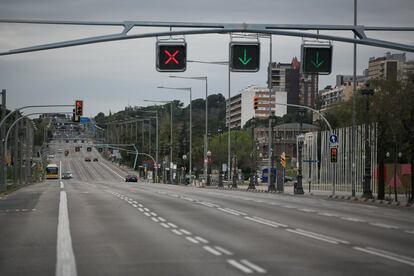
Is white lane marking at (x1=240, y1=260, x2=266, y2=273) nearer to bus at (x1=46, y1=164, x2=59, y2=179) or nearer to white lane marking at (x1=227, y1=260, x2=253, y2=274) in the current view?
white lane marking at (x1=227, y1=260, x2=253, y2=274)

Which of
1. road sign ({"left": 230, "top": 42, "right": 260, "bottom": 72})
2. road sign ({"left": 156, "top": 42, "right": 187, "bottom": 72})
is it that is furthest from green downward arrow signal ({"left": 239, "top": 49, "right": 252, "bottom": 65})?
road sign ({"left": 156, "top": 42, "right": 187, "bottom": 72})

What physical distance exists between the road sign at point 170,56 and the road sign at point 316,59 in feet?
13.9

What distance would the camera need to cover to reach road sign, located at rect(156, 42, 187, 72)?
28234 mm

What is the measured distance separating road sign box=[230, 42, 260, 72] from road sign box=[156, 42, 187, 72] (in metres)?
1.75

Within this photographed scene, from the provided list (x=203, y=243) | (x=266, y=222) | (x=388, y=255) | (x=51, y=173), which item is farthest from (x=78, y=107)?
(x=51, y=173)

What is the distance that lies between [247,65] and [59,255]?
1377 centimetres

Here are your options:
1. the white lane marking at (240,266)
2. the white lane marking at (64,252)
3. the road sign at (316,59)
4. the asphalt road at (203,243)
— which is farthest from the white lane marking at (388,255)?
the road sign at (316,59)

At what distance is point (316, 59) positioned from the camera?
29031 mm

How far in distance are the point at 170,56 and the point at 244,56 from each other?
2.61 meters

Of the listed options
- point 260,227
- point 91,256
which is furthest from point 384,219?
point 91,256

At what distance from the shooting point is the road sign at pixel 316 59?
28.9 metres

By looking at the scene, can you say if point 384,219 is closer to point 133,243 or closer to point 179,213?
point 179,213

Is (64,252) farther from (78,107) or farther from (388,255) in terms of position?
(78,107)

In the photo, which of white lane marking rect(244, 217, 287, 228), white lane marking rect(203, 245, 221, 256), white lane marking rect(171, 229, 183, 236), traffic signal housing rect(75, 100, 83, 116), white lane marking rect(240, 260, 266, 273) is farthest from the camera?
traffic signal housing rect(75, 100, 83, 116)
